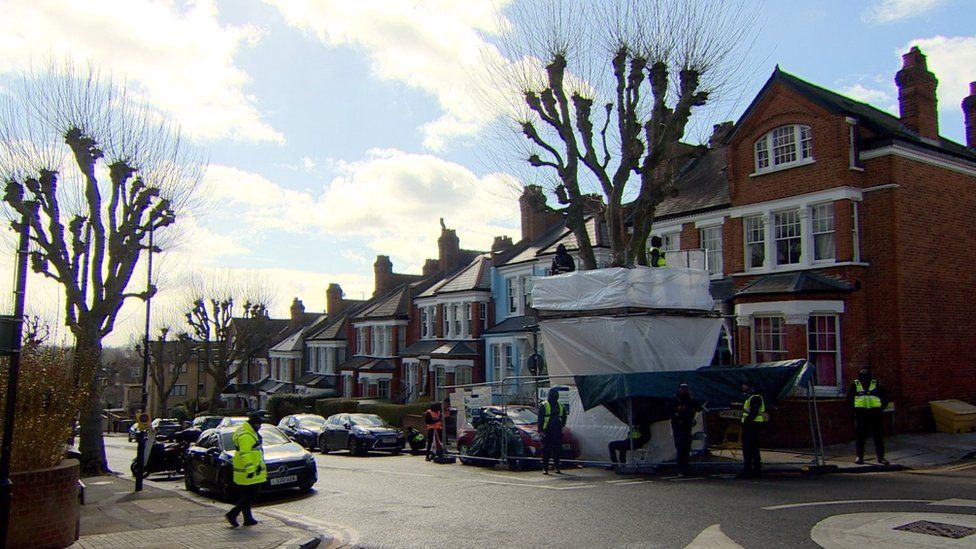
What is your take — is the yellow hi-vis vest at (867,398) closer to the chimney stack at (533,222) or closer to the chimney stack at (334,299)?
the chimney stack at (533,222)

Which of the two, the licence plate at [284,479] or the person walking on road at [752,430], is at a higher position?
the person walking on road at [752,430]

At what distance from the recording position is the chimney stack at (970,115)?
81.5 feet

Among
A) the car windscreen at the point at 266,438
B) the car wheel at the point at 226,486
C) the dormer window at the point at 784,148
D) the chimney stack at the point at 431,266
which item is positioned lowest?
the car wheel at the point at 226,486

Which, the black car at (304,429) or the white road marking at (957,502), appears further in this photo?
the black car at (304,429)

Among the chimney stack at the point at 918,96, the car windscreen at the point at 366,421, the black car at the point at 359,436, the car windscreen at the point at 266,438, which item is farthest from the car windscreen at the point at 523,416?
the chimney stack at the point at 918,96

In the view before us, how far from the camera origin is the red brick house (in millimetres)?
20453

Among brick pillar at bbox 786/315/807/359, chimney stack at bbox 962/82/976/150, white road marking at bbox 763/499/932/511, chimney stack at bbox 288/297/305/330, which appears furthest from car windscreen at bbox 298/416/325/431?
chimney stack at bbox 288/297/305/330

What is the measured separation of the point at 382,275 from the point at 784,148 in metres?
36.0

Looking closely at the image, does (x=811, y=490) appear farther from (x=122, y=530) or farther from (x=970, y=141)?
(x=970, y=141)

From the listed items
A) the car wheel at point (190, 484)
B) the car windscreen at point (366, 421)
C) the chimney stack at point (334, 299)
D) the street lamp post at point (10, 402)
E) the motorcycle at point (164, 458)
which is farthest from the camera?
the chimney stack at point (334, 299)

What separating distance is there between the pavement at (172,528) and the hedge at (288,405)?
105 ft

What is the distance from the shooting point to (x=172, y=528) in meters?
10.6

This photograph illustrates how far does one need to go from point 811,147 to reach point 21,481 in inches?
811

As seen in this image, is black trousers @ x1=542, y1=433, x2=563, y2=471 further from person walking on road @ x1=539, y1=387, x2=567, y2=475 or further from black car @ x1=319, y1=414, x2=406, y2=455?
black car @ x1=319, y1=414, x2=406, y2=455
